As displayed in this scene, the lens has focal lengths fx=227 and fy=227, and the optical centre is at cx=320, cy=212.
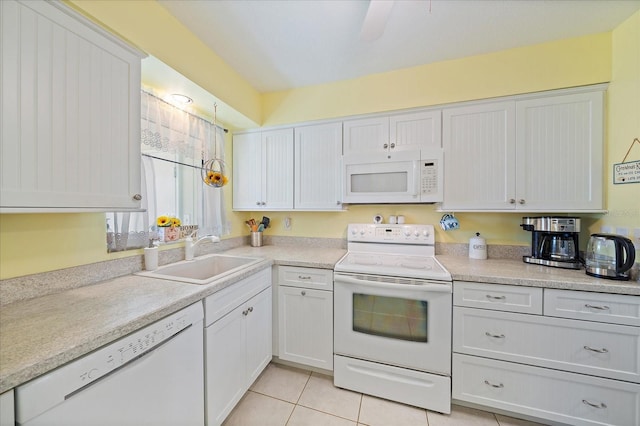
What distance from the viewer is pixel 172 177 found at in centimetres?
181

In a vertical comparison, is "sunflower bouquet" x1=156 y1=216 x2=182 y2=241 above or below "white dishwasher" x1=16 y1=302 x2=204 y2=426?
above

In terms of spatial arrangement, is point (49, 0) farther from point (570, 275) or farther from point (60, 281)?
point (570, 275)

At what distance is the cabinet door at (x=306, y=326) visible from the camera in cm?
170

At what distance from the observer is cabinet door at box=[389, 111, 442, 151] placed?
1.85 m

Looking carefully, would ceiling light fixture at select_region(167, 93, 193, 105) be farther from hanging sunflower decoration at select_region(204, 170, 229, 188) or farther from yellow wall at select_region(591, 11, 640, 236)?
yellow wall at select_region(591, 11, 640, 236)

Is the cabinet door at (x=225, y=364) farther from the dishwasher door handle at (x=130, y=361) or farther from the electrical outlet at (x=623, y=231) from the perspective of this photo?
the electrical outlet at (x=623, y=231)

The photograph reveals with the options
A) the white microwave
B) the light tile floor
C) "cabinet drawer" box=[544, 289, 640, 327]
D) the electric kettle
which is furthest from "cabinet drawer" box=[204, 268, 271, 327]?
the electric kettle

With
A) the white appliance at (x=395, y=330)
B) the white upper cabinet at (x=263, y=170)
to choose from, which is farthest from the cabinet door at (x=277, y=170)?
the white appliance at (x=395, y=330)

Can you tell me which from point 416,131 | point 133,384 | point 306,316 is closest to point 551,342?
point 306,316

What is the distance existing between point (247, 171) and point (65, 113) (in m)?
1.50

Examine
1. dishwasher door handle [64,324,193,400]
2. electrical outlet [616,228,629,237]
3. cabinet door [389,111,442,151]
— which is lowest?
dishwasher door handle [64,324,193,400]

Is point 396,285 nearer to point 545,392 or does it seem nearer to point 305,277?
point 305,277

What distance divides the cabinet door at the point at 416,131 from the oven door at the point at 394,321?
3.62 ft

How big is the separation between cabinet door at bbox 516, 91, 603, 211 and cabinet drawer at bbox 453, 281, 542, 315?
2.25 ft
